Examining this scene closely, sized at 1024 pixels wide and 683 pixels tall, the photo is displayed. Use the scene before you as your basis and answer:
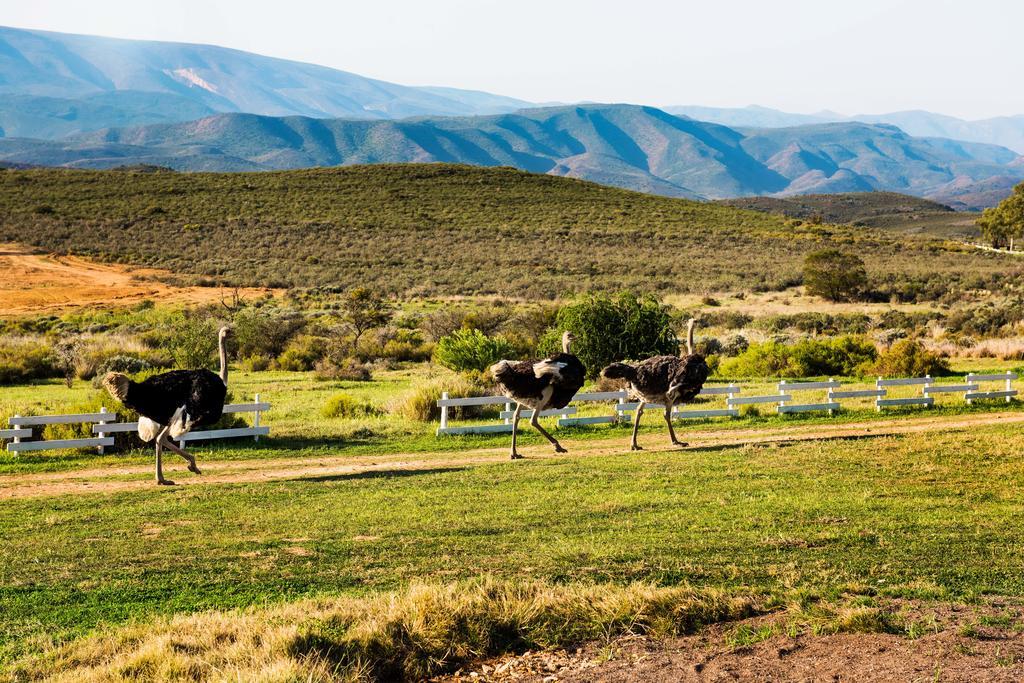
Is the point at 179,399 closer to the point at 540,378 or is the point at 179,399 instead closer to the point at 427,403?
the point at 540,378

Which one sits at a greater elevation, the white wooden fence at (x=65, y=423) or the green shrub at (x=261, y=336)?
the green shrub at (x=261, y=336)

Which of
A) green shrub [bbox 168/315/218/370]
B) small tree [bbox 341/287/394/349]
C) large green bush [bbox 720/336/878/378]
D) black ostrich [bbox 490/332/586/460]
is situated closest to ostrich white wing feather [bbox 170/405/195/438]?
black ostrich [bbox 490/332/586/460]

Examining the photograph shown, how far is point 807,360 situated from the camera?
27.1m

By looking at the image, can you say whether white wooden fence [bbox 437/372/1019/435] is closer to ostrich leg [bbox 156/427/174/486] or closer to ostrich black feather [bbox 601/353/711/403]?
ostrich black feather [bbox 601/353/711/403]

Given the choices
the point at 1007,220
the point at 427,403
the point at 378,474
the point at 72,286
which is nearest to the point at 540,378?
the point at 378,474

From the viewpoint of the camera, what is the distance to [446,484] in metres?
13.4

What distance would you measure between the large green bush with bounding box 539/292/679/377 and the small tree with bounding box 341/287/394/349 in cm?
973

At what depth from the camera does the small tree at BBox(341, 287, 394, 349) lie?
36219mm

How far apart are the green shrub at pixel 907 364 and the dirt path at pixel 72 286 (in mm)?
34271

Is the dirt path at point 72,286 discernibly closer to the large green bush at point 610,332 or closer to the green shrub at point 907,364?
the large green bush at point 610,332

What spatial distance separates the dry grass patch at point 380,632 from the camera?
6199 mm

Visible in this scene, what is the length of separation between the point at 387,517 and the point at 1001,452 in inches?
390

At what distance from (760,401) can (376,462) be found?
8.55 meters

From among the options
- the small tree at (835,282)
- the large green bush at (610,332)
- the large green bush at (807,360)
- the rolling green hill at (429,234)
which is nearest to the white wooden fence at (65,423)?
the large green bush at (610,332)
